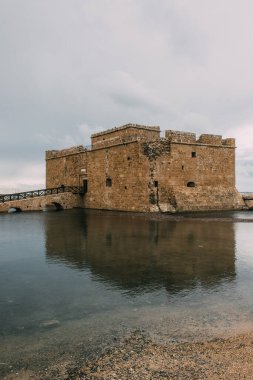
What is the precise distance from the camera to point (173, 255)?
9273 millimetres

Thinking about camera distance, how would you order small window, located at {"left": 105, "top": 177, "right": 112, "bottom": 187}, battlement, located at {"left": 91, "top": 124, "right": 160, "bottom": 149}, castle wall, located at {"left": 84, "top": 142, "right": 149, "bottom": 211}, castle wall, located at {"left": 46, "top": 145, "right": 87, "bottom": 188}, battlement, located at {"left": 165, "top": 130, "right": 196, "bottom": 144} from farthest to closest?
castle wall, located at {"left": 46, "top": 145, "right": 87, "bottom": 188}, small window, located at {"left": 105, "top": 177, "right": 112, "bottom": 187}, battlement, located at {"left": 91, "top": 124, "right": 160, "bottom": 149}, battlement, located at {"left": 165, "top": 130, "right": 196, "bottom": 144}, castle wall, located at {"left": 84, "top": 142, "right": 149, "bottom": 211}

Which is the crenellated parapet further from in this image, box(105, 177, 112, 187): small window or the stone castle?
box(105, 177, 112, 187): small window

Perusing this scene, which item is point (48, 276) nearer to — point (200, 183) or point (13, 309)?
point (13, 309)

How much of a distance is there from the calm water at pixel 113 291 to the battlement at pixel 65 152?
18.3 metres

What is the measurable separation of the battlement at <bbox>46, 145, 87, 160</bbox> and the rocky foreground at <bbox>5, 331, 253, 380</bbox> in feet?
83.9

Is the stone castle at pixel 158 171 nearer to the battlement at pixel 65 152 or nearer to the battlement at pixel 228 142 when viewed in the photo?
the battlement at pixel 228 142

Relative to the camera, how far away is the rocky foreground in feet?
11.4

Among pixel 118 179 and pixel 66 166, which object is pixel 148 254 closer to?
pixel 118 179

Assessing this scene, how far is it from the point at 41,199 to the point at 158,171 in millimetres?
9465

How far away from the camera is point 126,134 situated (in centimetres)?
2505

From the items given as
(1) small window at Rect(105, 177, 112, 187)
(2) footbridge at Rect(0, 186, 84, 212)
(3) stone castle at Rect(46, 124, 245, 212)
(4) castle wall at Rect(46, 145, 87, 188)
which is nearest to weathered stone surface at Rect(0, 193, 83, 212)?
(2) footbridge at Rect(0, 186, 84, 212)

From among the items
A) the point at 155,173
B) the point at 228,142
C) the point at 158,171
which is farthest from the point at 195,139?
the point at 155,173

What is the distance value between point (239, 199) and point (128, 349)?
24118mm

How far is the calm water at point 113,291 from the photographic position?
4496 millimetres
